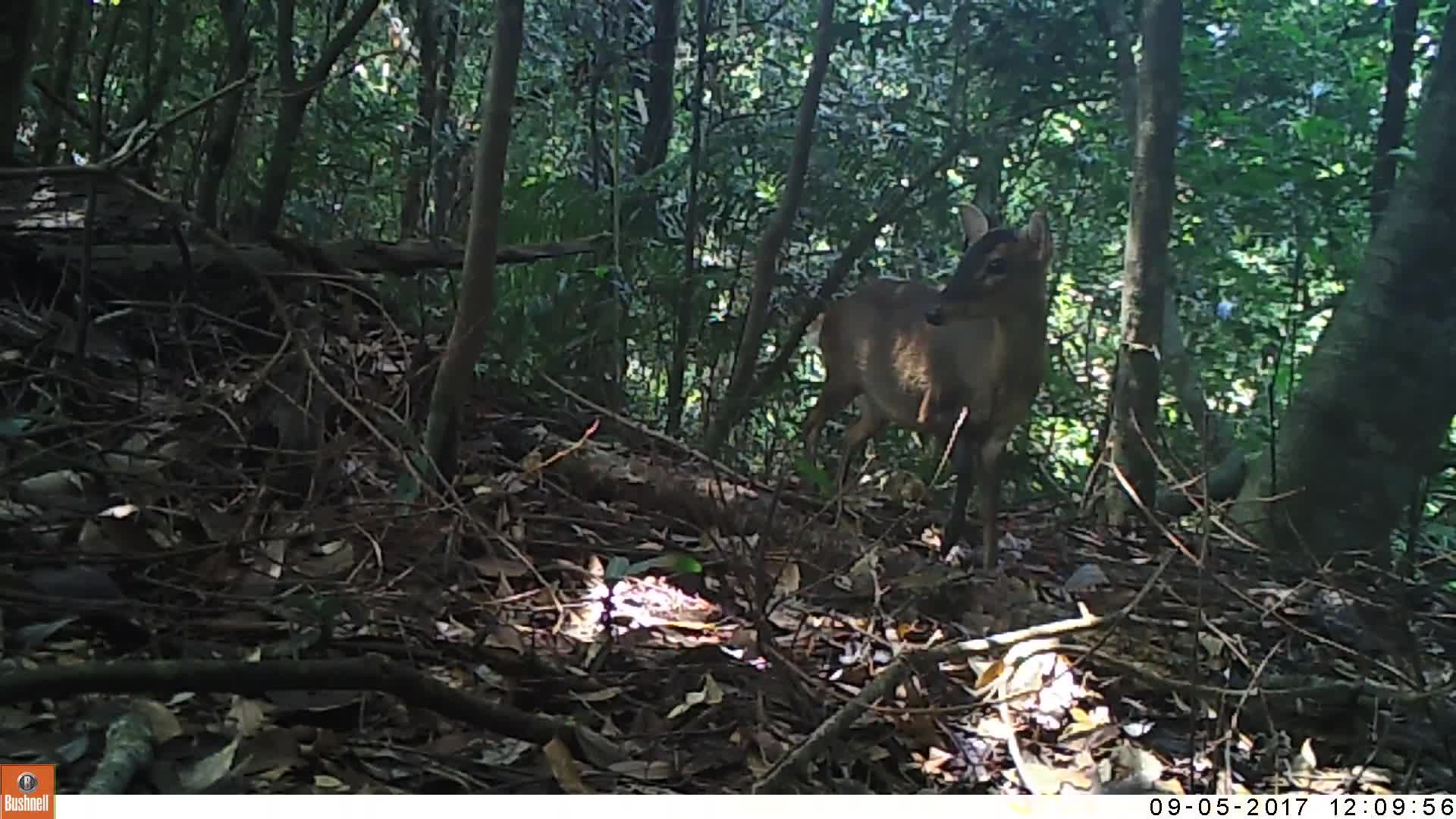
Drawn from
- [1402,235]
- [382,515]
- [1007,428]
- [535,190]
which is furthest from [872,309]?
[382,515]

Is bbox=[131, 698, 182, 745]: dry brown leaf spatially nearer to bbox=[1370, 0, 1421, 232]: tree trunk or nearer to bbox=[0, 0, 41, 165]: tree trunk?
bbox=[0, 0, 41, 165]: tree trunk

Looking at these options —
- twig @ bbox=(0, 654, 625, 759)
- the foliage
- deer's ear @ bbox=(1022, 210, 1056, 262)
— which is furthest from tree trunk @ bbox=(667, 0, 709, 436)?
twig @ bbox=(0, 654, 625, 759)

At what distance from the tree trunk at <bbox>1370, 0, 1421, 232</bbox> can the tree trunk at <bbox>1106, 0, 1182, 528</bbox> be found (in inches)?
16.6

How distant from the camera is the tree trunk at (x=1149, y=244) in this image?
A: 2.50m

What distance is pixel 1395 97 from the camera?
2664 mm

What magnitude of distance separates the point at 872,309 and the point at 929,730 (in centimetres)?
155

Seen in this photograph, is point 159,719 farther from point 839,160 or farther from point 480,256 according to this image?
point 839,160

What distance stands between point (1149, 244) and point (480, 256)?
4.62 ft

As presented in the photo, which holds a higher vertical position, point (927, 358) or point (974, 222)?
point (974, 222)

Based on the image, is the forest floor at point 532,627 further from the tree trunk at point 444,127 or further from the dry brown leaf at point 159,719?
the tree trunk at point 444,127

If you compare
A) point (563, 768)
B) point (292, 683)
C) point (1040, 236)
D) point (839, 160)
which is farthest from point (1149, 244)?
point (292, 683)

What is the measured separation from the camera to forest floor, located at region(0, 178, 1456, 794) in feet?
3.79

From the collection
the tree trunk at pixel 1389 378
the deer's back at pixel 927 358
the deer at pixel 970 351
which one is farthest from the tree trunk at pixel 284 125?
the tree trunk at pixel 1389 378

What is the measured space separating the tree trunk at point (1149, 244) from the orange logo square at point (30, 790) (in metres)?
1.87
